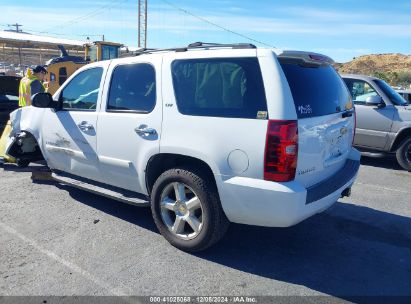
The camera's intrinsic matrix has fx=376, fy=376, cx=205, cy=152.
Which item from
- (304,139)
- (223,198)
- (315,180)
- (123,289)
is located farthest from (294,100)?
(123,289)

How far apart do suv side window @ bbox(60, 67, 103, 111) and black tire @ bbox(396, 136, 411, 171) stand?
20.0 ft

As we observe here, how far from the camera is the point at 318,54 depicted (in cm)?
369

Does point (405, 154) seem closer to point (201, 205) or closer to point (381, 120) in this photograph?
point (381, 120)

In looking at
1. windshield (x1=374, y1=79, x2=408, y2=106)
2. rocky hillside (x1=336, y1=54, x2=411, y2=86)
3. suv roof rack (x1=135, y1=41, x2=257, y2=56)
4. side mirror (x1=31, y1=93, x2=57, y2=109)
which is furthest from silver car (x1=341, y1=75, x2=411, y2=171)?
rocky hillside (x1=336, y1=54, x2=411, y2=86)

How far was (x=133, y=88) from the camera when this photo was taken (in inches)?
161

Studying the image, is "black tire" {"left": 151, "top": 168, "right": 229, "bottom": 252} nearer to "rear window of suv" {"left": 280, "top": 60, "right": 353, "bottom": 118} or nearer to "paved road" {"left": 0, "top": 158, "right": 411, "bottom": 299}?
"paved road" {"left": 0, "top": 158, "right": 411, "bottom": 299}

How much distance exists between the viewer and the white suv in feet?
10.2

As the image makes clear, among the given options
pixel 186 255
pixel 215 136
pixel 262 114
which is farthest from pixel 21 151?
pixel 262 114

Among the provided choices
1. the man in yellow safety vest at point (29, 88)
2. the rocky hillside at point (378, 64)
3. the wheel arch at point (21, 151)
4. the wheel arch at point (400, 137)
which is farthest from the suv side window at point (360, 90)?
the rocky hillside at point (378, 64)

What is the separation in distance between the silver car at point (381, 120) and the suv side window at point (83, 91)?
→ 544cm

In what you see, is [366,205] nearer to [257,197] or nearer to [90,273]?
[257,197]

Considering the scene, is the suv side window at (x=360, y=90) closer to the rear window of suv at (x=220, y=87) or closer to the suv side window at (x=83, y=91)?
the rear window of suv at (x=220, y=87)

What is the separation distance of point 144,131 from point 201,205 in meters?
0.97

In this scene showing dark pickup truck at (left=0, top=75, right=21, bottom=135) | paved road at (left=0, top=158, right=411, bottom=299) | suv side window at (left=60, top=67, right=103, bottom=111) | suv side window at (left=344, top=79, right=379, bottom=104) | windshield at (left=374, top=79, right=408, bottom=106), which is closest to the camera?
paved road at (left=0, top=158, right=411, bottom=299)
